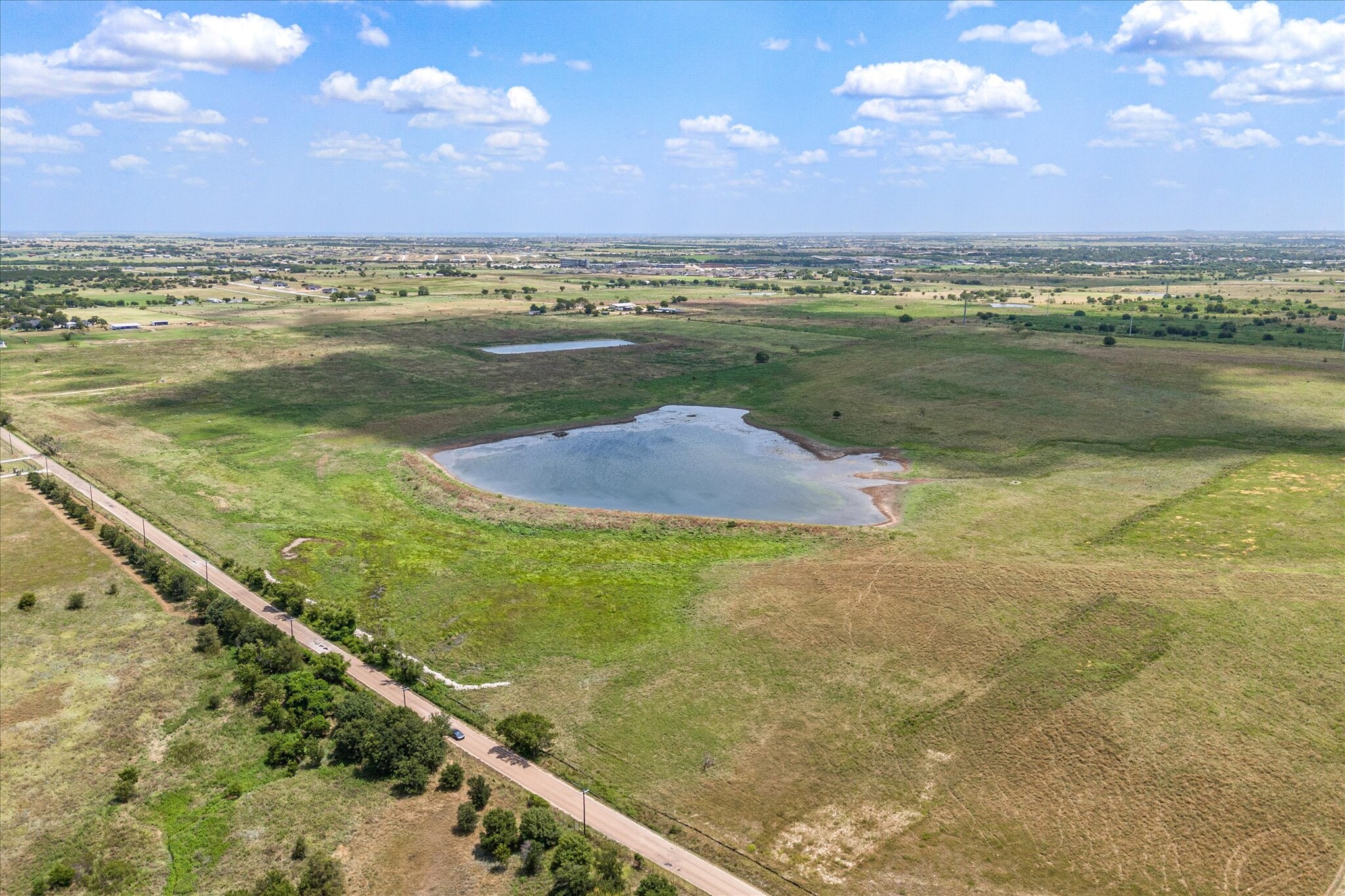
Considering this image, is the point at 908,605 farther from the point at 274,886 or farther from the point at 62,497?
the point at 62,497

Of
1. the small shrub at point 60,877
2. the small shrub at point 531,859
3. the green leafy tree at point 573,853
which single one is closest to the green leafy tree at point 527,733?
the small shrub at point 531,859

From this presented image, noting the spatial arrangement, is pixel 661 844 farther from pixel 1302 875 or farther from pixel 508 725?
pixel 1302 875

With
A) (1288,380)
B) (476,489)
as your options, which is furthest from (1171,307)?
(476,489)

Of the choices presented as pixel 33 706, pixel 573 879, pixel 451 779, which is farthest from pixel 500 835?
pixel 33 706

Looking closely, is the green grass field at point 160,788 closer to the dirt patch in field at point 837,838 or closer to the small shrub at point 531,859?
the small shrub at point 531,859

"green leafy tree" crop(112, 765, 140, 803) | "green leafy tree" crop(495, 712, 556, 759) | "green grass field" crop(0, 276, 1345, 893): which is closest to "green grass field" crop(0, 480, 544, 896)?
"green leafy tree" crop(112, 765, 140, 803)

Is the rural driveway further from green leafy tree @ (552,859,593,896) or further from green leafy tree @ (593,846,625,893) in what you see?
green leafy tree @ (552,859,593,896)
